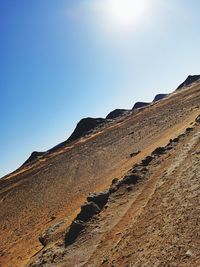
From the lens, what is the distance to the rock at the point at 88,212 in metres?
18.4

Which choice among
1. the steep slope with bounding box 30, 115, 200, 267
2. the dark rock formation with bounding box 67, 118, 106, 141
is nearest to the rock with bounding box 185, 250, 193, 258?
the steep slope with bounding box 30, 115, 200, 267

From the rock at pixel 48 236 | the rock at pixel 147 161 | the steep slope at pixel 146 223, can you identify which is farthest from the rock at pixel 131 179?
the rock at pixel 48 236

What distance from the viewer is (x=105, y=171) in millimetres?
38156

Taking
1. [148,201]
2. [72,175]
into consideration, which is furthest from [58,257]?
[72,175]

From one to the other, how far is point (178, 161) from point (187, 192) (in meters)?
4.69

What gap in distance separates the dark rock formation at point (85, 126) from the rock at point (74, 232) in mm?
96903

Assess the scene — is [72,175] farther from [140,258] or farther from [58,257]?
[140,258]

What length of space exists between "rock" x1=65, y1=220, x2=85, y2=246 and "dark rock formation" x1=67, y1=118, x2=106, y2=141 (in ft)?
318

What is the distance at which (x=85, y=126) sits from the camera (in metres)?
120

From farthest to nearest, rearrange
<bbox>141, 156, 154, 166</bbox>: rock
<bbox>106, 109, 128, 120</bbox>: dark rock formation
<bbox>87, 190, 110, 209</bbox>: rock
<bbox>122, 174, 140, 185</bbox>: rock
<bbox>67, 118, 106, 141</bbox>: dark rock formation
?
<bbox>106, 109, 128, 120</bbox>: dark rock formation < <bbox>67, 118, 106, 141</bbox>: dark rock formation < <bbox>141, 156, 154, 166</bbox>: rock < <bbox>122, 174, 140, 185</bbox>: rock < <bbox>87, 190, 110, 209</bbox>: rock

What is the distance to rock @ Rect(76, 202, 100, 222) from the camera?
18.4m

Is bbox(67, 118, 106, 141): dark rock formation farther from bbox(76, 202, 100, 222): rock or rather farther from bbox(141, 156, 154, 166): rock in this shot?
bbox(76, 202, 100, 222): rock

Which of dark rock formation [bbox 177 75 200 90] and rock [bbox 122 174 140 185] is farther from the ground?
dark rock formation [bbox 177 75 200 90]

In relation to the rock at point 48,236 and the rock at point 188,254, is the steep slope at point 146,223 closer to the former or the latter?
the rock at point 188,254
